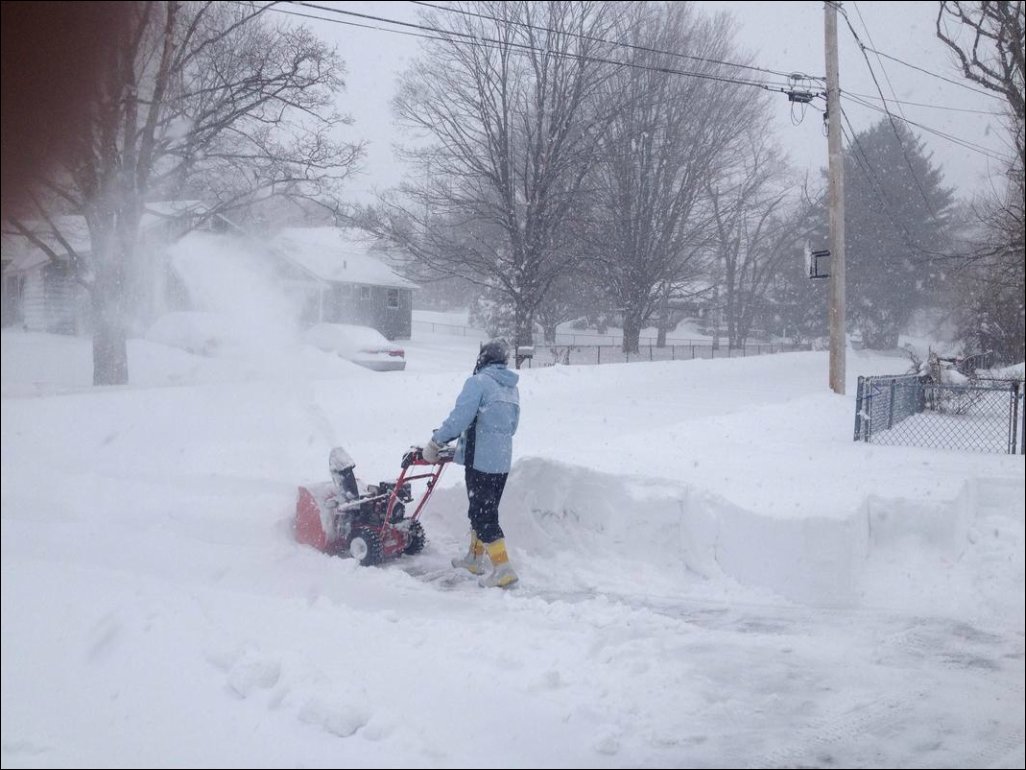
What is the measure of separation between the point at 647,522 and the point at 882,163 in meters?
16.8

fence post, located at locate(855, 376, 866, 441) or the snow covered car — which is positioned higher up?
the snow covered car

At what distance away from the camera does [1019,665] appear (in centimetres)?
484

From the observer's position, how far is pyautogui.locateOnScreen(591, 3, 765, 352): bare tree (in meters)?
17.4

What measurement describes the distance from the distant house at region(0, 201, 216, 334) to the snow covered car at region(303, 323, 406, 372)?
7.56 ft

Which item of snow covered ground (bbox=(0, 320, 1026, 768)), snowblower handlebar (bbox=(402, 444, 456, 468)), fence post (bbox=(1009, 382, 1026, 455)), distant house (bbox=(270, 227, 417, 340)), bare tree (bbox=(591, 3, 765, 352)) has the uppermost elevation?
bare tree (bbox=(591, 3, 765, 352))

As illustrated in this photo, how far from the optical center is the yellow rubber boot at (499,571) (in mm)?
6145

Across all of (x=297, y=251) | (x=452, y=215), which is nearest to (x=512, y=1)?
(x=452, y=215)

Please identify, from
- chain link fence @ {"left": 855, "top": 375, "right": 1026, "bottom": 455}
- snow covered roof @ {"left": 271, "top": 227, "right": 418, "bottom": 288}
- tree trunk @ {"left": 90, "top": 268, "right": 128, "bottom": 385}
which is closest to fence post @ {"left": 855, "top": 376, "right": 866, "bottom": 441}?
chain link fence @ {"left": 855, "top": 375, "right": 1026, "bottom": 455}

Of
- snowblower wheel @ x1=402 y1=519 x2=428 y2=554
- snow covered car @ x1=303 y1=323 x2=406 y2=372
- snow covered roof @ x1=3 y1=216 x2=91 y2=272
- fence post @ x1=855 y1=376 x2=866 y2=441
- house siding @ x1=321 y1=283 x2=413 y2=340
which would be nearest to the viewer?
snow covered roof @ x1=3 y1=216 x2=91 y2=272

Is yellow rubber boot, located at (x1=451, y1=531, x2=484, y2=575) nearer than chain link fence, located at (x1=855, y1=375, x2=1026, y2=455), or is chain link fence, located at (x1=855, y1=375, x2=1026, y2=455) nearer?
yellow rubber boot, located at (x1=451, y1=531, x2=484, y2=575)

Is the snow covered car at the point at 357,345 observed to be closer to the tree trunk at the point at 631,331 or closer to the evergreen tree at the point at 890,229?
the evergreen tree at the point at 890,229

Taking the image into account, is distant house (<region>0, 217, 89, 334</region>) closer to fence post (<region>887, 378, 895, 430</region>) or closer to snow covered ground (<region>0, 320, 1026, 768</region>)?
snow covered ground (<region>0, 320, 1026, 768</region>)

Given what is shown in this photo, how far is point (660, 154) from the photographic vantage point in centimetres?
2277

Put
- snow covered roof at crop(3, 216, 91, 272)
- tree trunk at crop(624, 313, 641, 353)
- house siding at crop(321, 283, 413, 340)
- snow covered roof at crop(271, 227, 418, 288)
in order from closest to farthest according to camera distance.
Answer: snow covered roof at crop(3, 216, 91, 272) → snow covered roof at crop(271, 227, 418, 288) → house siding at crop(321, 283, 413, 340) → tree trunk at crop(624, 313, 641, 353)
